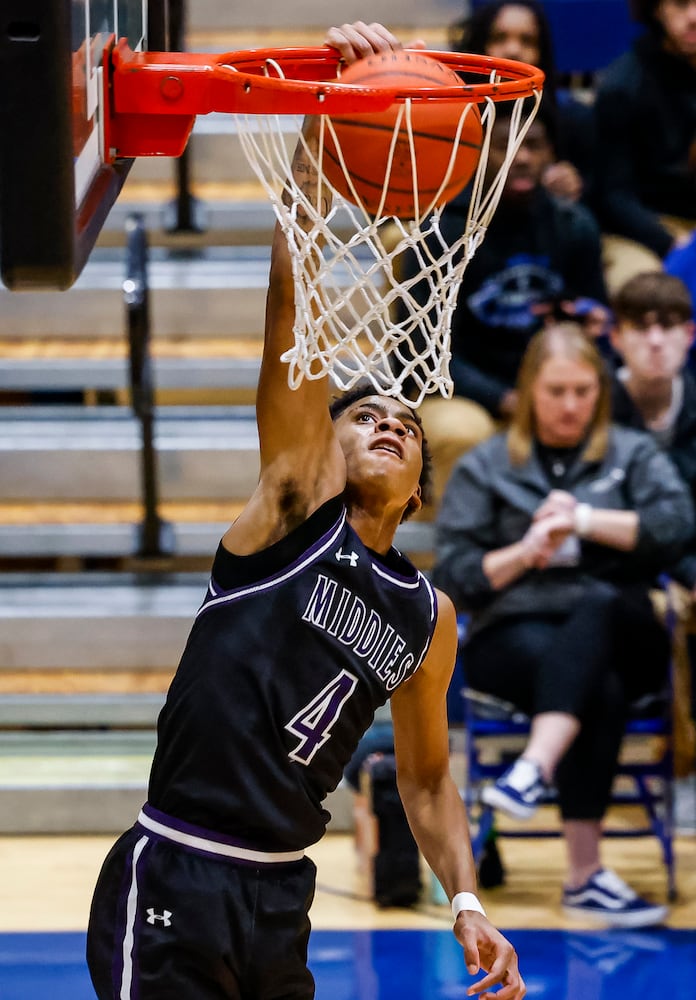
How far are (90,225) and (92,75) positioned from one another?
239 mm

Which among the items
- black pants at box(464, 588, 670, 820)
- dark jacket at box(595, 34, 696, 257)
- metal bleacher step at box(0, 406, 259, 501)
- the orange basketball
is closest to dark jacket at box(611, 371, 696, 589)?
black pants at box(464, 588, 670, 820)

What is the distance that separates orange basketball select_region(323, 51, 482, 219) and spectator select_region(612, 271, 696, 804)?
2.72m

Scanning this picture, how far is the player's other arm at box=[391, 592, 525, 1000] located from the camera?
301 centimetres

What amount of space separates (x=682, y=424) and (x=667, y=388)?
0.13 m

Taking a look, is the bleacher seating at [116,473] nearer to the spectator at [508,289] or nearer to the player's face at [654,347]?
the spectator at [508,289]

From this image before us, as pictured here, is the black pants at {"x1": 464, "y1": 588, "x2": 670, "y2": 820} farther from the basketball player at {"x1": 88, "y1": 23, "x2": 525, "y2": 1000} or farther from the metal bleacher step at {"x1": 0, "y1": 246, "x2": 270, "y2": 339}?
the metal bleacher step at {"x1": 0, "y1": 246, "x2": 270, "y2": 339}

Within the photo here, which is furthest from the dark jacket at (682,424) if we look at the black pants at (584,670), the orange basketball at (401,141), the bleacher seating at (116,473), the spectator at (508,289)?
the orange basketball at (401,141)

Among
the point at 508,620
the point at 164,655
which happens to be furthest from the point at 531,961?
the point at 164,655

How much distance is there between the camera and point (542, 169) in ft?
19.2

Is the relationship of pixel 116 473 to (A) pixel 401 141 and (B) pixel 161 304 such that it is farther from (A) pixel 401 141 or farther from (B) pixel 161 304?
(A) pixel 401 141

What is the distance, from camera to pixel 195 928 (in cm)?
270

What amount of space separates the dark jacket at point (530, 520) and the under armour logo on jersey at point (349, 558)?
2.23 meters

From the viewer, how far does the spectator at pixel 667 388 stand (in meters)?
5.44

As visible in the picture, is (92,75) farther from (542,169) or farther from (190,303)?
(190,303)
